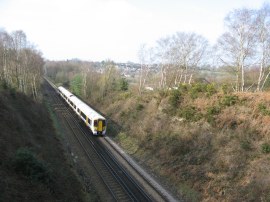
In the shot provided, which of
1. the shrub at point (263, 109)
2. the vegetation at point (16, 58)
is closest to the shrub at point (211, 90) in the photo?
the shrub at point (263, 109)

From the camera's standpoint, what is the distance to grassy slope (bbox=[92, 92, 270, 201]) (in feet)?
52.6

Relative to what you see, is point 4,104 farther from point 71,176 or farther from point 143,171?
point 143,171

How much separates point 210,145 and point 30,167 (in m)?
13.0

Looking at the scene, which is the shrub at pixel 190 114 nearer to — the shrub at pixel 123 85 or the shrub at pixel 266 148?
the shrub at pixel 266 148

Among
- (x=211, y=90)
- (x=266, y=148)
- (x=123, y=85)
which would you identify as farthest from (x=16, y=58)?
(x=266, y=148)

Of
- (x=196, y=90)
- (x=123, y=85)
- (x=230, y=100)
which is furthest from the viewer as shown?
(x=123, y=85)

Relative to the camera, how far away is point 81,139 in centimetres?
2853

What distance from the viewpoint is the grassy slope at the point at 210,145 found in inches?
631

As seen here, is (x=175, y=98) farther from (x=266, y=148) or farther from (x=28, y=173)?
(x=28, y=173)

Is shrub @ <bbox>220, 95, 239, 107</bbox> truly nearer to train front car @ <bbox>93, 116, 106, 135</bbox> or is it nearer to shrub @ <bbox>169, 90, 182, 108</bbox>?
shrub @ <bbox>169, 90, 182, 108</bbox>

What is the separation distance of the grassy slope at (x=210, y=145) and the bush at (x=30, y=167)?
28.7 feet

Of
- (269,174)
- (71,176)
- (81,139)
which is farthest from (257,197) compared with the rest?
(81,139)

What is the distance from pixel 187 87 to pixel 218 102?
→ 5.19 metres

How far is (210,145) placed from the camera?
2022 cm
